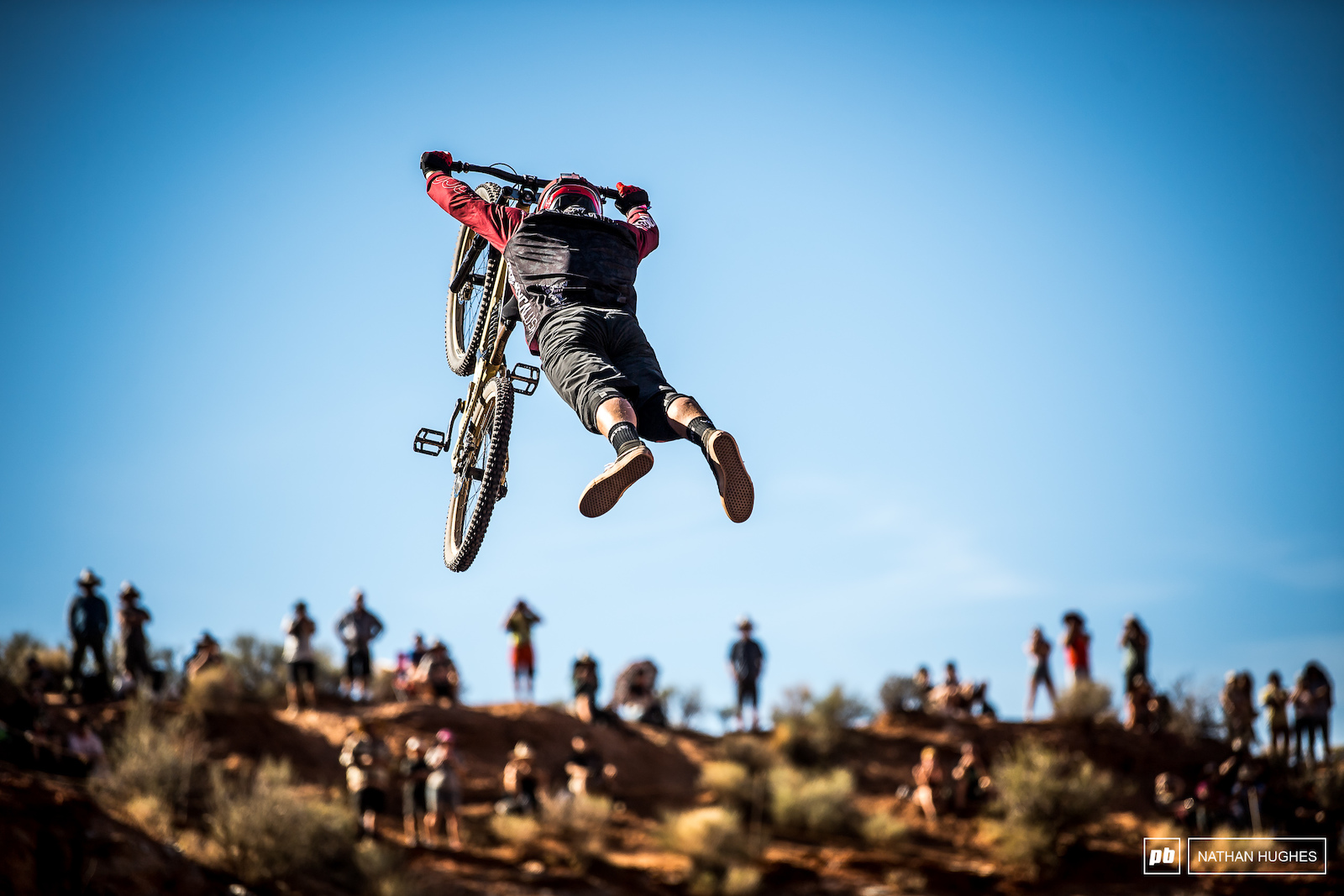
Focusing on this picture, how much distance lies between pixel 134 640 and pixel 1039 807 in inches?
522

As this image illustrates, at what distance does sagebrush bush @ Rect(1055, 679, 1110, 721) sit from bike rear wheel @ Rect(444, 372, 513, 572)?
1664 centimetres

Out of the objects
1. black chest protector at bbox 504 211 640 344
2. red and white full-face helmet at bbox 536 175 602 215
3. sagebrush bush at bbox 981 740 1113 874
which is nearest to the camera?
black chest protector at bbox 504 211 640 344

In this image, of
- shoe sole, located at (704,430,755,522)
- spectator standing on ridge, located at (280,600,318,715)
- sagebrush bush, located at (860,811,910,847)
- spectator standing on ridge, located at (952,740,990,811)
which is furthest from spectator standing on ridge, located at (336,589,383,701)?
shoe sole, located at (704,430,755,522)

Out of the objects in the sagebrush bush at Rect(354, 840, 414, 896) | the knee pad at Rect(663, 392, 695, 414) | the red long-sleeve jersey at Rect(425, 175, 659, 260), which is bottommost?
the sagebrush bush at Rect(354, 840, 414, 896)

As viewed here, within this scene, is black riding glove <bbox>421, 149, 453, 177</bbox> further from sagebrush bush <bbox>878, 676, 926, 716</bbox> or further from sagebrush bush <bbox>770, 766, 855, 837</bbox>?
sagebrush bush <bbox>878, 676, 926, 716</bbox>

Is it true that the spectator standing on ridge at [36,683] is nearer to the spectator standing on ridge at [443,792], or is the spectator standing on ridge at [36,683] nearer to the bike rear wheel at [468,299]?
the spectator standing on ridge at [443,792]

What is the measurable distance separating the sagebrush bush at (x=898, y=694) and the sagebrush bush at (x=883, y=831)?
15.7 feet

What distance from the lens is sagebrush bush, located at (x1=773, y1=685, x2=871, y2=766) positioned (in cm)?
2211

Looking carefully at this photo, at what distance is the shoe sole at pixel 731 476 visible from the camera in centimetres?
615

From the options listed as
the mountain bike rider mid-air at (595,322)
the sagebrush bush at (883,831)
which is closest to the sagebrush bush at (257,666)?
the sagebrush bush at (883,831)

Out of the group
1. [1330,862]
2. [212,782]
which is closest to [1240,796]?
[1330,862]

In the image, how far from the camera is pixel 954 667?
886 inches

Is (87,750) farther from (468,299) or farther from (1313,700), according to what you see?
(1313,700)

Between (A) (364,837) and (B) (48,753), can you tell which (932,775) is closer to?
(A) (364,837)
